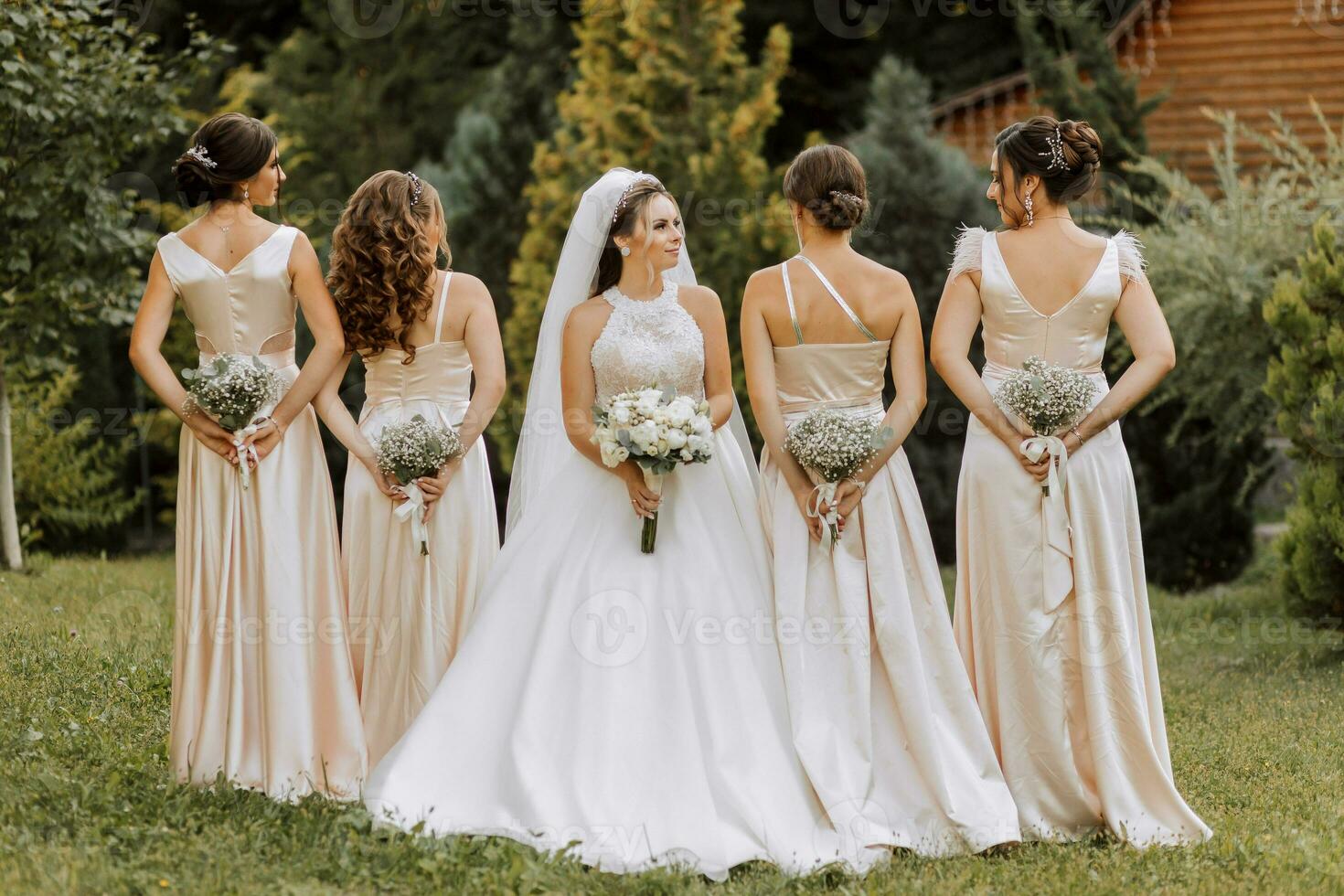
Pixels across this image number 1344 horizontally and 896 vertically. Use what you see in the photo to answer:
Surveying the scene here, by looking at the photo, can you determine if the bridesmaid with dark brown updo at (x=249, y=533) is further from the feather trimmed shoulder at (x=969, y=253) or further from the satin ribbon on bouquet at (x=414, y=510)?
the feather trimmed shoulder at (x=969, y=253)

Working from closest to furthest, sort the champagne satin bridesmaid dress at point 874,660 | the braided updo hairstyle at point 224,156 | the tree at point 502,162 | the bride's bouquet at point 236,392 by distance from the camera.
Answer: the champagne satin bridesmaid dress at point 874,660, the bride's bouquet at point 236,392, the braided updo hairstyle at point 224,156, the tree at point 502,162

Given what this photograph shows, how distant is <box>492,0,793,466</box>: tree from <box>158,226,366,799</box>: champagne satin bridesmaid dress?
793 centimetres

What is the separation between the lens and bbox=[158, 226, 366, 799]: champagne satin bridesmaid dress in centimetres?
507

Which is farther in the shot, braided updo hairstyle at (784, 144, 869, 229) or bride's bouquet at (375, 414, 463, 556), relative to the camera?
bride's bouquet at (375, 414, 463, 556)

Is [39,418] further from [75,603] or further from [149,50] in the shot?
[149,50]

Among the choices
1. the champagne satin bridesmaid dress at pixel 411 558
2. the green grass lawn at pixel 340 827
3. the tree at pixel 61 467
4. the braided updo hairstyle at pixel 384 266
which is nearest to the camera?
the green grass lawn at pixel 340 827

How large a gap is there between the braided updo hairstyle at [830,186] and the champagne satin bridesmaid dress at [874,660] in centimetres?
19

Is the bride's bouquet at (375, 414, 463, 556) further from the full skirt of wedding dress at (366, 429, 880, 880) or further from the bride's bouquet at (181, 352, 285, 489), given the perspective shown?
the bride's bouquet at (181, 352, 285, 489)

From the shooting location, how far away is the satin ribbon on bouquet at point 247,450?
16.6ft

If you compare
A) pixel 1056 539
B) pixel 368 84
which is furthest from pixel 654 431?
pixel 368 84

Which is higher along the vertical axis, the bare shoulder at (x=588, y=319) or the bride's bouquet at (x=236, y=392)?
the bare shoulder at (x=588, y=319)

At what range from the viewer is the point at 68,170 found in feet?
29.1

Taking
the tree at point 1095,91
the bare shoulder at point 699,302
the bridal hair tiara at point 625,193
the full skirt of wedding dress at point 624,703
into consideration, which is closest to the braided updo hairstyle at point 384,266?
the bridal hair tiara at point 625,193

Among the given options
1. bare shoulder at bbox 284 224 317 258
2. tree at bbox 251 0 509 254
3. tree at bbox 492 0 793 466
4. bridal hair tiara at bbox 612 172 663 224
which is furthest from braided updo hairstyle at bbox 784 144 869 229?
tree at bbox 251 0 509 254
